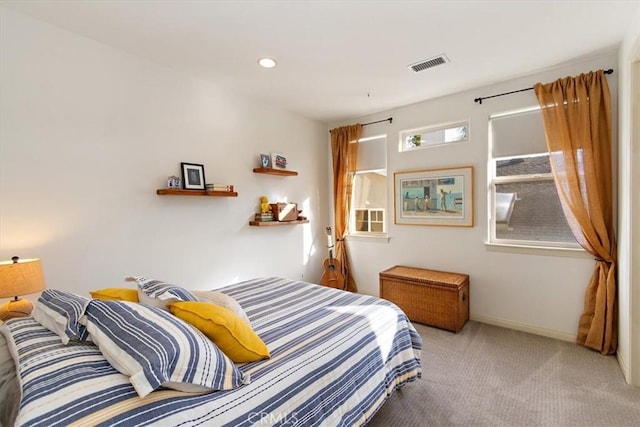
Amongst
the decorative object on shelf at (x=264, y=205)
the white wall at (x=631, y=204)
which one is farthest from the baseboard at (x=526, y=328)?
the decorative object on shelf at (x=264, y=205)

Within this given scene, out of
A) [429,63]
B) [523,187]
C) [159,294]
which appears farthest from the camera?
[523,187]

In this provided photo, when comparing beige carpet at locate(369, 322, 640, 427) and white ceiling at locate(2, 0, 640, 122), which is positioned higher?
white ceiling at locate(2, 0, 640, 122)

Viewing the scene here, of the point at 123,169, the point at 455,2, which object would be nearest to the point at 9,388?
the point at 123,169

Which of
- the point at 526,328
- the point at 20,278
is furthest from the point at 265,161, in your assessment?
the point at 526,328

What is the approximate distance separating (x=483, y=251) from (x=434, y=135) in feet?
4.70

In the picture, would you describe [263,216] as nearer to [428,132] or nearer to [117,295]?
[117,295]

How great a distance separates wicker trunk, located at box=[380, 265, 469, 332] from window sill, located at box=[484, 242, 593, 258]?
0.43 metres

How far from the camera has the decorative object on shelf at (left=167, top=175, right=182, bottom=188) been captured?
102 inches

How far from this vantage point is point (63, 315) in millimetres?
1269

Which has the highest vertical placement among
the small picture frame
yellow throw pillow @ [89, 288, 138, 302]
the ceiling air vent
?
the ceiling air vent

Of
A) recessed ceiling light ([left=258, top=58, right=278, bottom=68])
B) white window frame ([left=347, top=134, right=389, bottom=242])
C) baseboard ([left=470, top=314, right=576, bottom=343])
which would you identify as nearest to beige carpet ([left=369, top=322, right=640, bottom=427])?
baseboard ([left=470, top=314, right=576, bottom=343])

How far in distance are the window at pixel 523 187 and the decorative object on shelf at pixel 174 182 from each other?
3.12 metres

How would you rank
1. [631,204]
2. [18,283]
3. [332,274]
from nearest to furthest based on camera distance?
[18,283], [631,204], [332,274]

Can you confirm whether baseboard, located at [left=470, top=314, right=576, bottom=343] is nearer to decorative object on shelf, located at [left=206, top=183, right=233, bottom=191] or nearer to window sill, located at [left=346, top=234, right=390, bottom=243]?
window sill, located at [left=346, top=234, right=390, bottom=243]
